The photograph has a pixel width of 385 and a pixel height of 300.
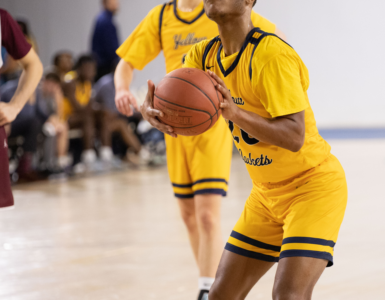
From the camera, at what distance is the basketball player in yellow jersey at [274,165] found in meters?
1.77

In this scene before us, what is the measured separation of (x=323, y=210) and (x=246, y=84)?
53cm

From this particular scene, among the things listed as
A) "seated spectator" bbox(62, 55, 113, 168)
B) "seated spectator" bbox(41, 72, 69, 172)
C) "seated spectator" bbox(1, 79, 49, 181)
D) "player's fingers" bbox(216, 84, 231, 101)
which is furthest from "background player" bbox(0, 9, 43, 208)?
"seated spectator" bbox(62, 55, 113, 168)

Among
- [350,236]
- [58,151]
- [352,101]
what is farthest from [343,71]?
[350,236]

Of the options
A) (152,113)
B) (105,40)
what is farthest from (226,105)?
(105,40)

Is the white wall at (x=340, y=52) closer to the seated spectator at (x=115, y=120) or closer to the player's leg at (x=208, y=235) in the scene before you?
the seated spectator at (x=115, y=120)

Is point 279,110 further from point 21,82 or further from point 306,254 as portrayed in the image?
point 21,82

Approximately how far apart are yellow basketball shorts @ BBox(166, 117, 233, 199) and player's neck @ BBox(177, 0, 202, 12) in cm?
65

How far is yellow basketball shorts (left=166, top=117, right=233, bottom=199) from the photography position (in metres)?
2.94

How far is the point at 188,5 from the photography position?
297cm

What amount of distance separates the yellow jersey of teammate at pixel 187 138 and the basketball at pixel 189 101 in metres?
1.05

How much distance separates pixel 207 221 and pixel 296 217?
1008 mm

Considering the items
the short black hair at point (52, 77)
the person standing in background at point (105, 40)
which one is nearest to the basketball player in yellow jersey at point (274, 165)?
the short black hair at point (52, 77)

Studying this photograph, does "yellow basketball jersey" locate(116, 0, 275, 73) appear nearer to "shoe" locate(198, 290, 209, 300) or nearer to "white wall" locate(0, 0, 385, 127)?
"shoe" locate(198, 290, 209, 300)

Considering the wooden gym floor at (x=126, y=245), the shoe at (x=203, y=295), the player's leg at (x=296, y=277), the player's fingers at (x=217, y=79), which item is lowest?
the wooden gym floor at (x=126, y=245)
